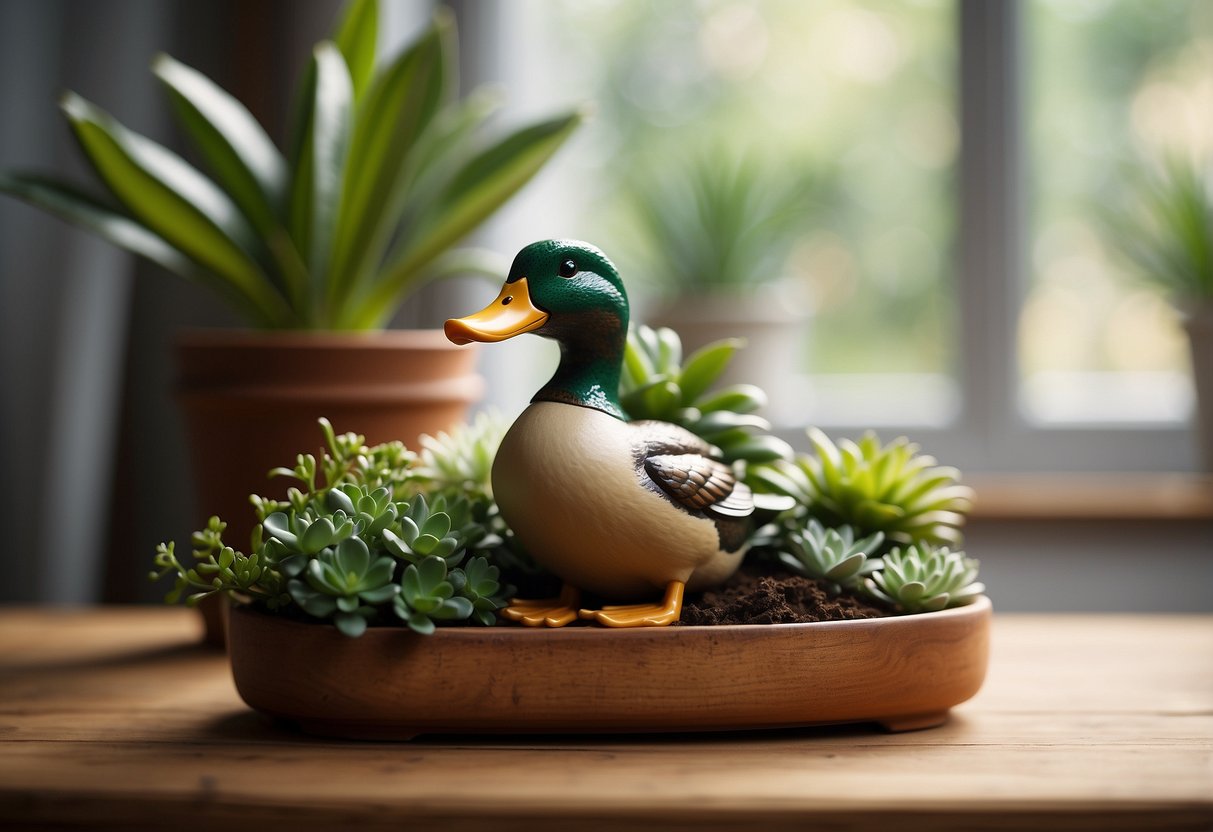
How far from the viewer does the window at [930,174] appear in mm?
1488

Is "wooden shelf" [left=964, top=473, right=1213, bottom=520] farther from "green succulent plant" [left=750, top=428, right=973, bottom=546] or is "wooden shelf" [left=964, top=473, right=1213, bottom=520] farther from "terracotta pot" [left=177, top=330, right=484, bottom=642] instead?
"terracotta pot" [left=177, top=330, right=484, bottom=642]

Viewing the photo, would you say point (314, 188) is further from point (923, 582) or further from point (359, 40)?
point (923, 582)

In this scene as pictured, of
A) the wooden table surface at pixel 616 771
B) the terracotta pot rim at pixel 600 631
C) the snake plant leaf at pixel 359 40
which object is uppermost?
the snake plant leaf at pixel 359 40

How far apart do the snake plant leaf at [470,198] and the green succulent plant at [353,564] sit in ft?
0.89

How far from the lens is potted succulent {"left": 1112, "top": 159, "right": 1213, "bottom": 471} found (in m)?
1.36

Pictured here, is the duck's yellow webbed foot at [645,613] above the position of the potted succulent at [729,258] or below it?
below

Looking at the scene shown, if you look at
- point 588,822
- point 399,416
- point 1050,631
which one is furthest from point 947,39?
point 588,822

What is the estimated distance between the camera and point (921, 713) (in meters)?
0.60

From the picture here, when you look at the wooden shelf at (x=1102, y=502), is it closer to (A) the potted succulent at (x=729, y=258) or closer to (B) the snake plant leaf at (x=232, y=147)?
(A) the potted succulent at (x=729, y=258)

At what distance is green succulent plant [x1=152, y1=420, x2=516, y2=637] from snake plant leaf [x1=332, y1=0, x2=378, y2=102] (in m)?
0.42

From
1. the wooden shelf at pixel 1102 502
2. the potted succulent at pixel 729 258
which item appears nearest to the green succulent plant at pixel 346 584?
the potted succulent at pixel 729 258

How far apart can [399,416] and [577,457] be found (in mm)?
283

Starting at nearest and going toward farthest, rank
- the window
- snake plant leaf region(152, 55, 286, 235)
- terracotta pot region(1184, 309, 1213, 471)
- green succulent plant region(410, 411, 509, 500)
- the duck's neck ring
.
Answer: the duck's neck ring → green succulent plant region(410, 411, 509, 500) → snake plant leaf region(152, 55, 286, 235) → terracotta pot region(1184, 309, 1213, 471) → the window

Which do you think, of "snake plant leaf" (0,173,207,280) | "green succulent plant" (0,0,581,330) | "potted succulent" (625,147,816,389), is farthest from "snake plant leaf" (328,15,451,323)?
"potted succulent" (625,147,816,389)
